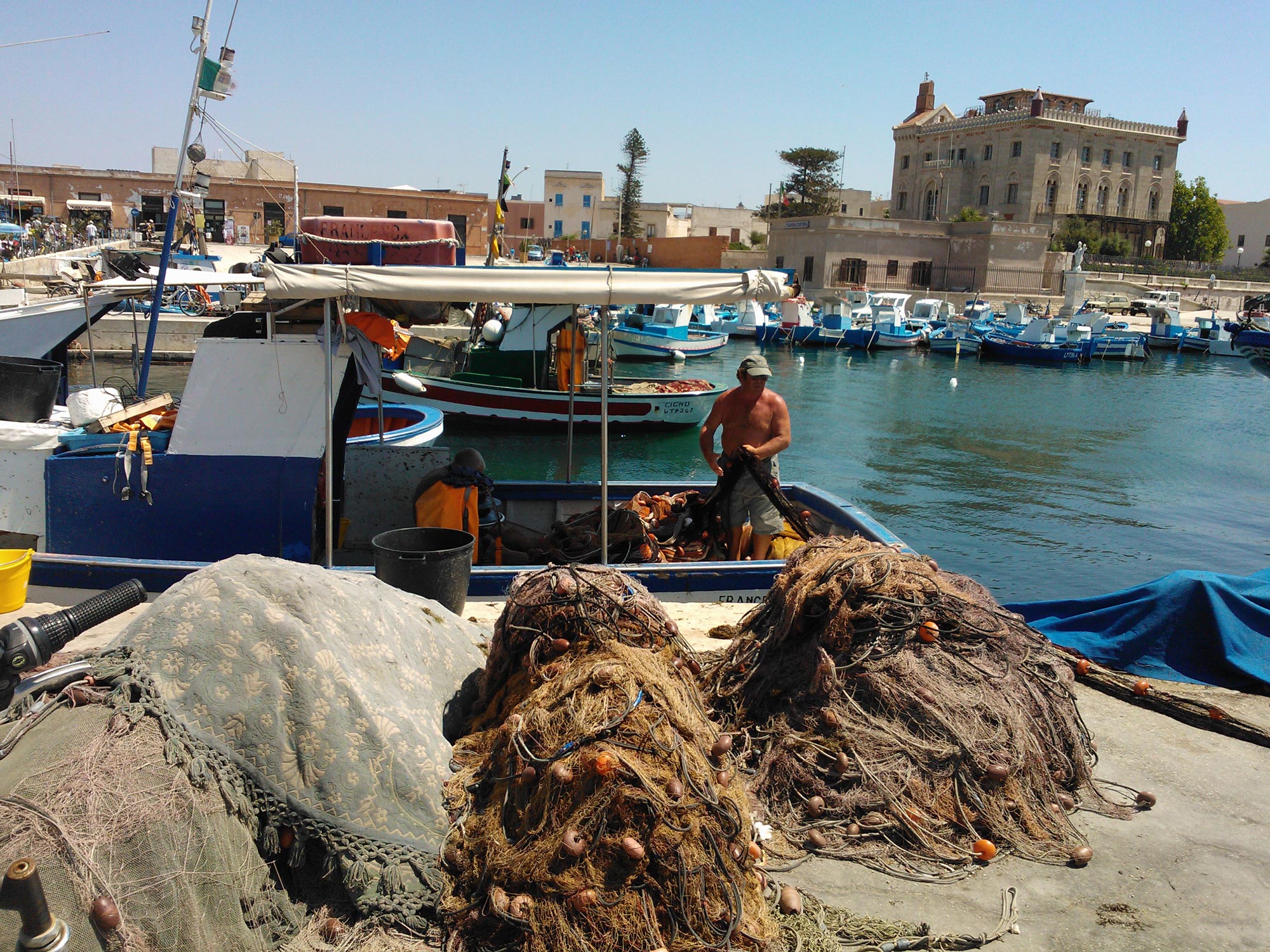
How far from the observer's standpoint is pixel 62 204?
54250 millimetres

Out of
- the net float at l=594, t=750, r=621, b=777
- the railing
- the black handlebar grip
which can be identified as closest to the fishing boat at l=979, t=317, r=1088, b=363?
the railing

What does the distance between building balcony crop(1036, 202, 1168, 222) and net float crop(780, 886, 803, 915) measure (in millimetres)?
→ 89287

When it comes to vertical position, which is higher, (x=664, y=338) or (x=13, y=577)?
(x=664, y=338)

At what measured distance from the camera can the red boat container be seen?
19.1 ft

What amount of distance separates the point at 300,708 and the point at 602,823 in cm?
115

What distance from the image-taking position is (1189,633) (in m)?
6.20

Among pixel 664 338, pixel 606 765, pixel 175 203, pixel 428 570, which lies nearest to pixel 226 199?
pixel 664 338

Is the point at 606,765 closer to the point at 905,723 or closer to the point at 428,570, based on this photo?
the point at 905,723

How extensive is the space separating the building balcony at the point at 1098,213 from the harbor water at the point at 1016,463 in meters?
50.2

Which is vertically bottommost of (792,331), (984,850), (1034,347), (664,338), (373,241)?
(984,850)

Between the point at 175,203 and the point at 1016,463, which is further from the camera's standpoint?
the point at 1016,463

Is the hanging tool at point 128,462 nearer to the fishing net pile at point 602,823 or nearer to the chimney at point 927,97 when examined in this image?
the fishing net pile at point 602,823

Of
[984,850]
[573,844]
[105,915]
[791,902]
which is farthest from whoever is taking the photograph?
[984,850]

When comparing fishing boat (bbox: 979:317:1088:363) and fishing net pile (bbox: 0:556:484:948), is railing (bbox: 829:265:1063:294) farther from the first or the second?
fishing net pile (bbox: 0:556:484:948)
